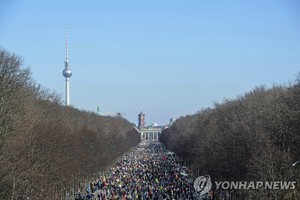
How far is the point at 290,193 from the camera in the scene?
29.5m

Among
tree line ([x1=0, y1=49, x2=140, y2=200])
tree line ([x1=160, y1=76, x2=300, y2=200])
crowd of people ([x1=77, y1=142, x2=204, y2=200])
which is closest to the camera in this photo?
tree line ([x1=160, y1=76, x2=300, y2=200])

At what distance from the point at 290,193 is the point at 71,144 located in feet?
104

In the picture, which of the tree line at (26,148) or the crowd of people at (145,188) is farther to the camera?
the crowd of people at (145,188)

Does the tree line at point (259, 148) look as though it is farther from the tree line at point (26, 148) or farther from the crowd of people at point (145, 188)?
the tree line at point (26, 148)

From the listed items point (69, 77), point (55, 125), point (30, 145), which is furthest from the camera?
point (69, 77)

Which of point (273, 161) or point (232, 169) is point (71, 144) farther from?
point (273, 161)

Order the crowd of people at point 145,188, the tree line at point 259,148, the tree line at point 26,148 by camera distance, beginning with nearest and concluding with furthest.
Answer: the tree line at point 259,148
the tree line at point 26,148
the crowd of people at point 145,188

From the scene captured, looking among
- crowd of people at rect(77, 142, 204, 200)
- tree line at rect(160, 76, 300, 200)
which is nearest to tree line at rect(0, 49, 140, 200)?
crowd of people at rect(77, 142, 204, 200)

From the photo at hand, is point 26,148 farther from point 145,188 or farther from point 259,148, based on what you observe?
point 145,188

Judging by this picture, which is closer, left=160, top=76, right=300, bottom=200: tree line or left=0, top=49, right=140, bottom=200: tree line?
left=160, top=76, right=300, bottom=200: tree line

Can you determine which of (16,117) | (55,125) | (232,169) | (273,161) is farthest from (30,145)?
(273,161)

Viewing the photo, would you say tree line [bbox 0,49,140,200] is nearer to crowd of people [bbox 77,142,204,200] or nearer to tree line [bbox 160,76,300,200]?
crowd of people [bbox 77,142,204,200]

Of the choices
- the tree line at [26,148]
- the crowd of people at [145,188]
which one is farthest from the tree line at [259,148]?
the tree line at [26,148]

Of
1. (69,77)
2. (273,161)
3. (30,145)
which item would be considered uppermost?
(69,77)
